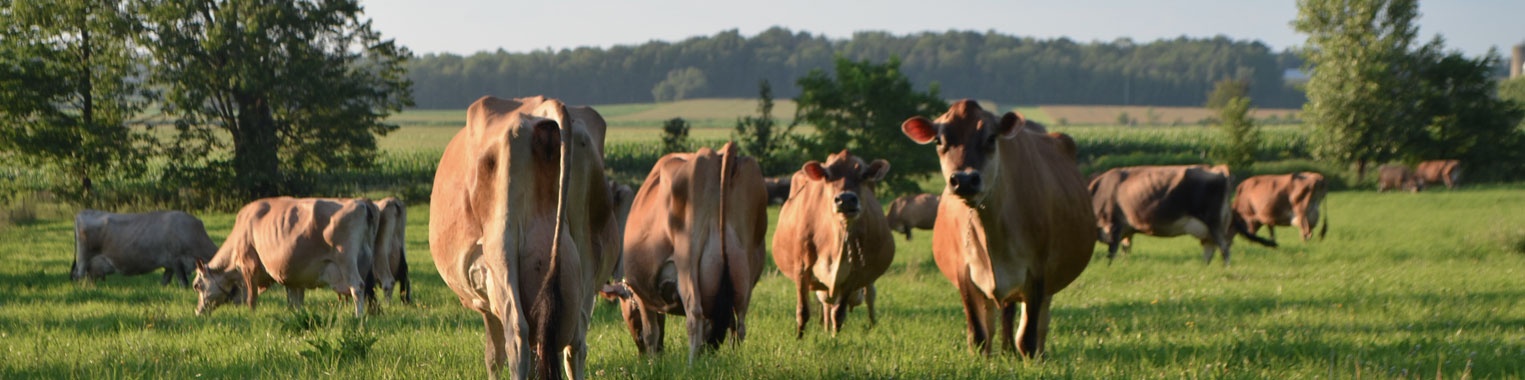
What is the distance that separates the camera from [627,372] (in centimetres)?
563

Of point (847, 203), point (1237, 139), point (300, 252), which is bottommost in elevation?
point (1237, 139)

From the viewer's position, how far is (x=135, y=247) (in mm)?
15227

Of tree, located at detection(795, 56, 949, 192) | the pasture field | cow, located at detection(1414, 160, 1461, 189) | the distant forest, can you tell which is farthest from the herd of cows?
the distant forest

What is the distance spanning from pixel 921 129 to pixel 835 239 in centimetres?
252

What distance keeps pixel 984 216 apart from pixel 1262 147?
62671 millimetres

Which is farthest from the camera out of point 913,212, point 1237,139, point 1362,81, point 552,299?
point 1237,139

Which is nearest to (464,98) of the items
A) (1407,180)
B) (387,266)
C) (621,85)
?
(621,85)

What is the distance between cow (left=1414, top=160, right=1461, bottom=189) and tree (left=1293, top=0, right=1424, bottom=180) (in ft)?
11.9

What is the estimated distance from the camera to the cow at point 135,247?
15180mm

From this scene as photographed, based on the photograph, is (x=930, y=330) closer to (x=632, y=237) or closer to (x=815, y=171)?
(x=815, y=171)

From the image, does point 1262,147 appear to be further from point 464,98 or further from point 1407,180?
point 464,98

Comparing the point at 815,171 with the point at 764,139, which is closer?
the point at 815,171

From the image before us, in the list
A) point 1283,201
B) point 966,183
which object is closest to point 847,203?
point 966,183

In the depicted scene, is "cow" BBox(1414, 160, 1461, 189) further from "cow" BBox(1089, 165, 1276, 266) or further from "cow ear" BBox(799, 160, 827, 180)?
"cow ear" BBox(799, 160, 827, 180)
